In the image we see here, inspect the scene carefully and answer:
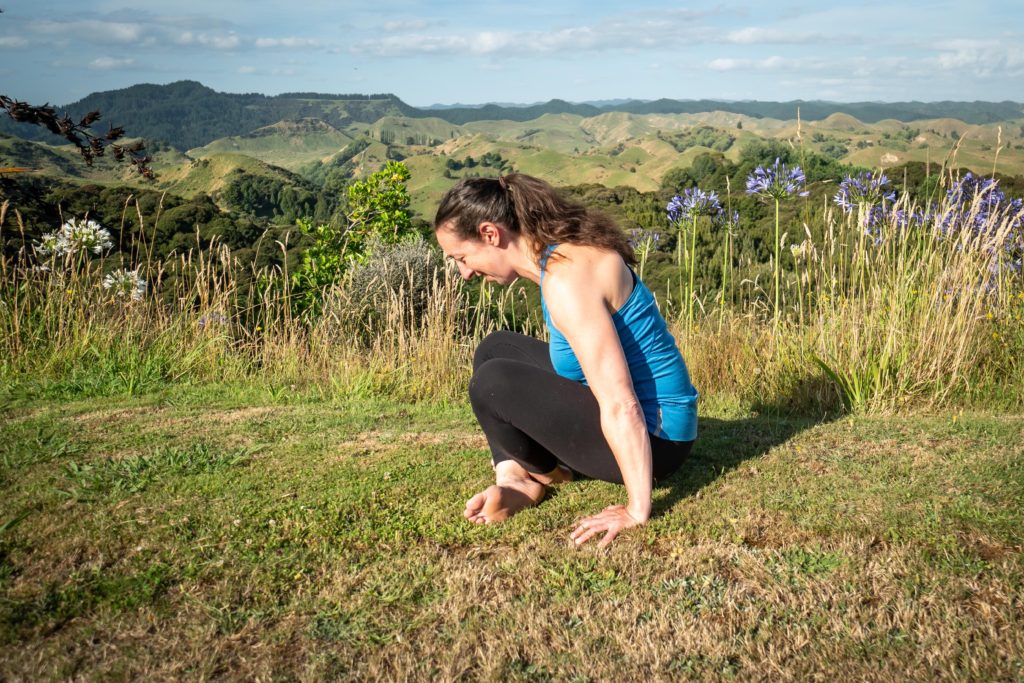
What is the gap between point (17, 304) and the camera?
18.2 feet

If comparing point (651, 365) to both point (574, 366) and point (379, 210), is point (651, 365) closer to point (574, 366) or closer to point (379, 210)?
point (574, 366)

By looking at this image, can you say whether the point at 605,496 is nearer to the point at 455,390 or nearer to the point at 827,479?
the point at 827,479

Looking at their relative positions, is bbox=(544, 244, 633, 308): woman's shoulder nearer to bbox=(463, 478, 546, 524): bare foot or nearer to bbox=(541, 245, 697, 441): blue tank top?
bbox=(541, 245, 697, 441): blue tank top

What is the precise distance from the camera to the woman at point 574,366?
257 cm

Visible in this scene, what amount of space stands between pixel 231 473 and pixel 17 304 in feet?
10.5

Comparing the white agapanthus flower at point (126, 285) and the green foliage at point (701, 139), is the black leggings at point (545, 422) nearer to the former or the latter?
the white agapanthus flower at point (126, 285)

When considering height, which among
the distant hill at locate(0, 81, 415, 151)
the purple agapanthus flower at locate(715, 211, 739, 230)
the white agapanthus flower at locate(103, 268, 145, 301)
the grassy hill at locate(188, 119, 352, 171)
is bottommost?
the white agapanthus flower at locate(103, 268, 145, 301)

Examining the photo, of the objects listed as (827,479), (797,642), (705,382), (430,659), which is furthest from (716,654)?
(705,382)

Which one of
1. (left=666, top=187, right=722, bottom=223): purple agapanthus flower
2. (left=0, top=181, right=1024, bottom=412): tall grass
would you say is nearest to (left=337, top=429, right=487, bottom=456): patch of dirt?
(left=0, top=181, right=1024, bottom=412): tall grass

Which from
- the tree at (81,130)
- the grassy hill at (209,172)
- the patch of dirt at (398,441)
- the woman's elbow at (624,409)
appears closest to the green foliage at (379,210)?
the tree at (81,130)

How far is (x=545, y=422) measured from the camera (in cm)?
289

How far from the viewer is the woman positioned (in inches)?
101

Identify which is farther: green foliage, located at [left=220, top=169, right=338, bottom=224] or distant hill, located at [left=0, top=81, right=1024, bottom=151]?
distant hill, located at [left=0, top=81, right=1024, bottom=151]

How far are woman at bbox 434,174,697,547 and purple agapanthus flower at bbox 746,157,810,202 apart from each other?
7.56 feet
